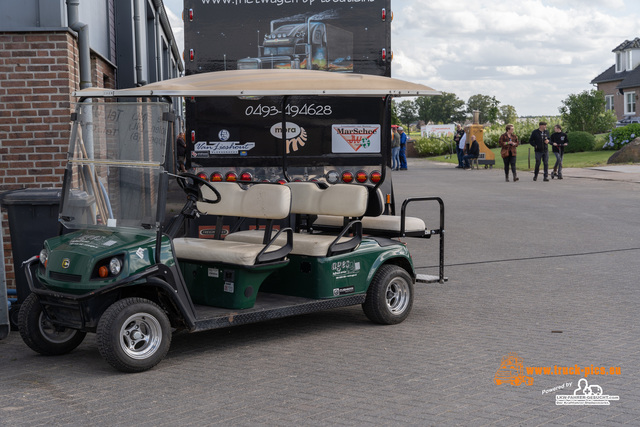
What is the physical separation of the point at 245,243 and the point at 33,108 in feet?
10.5

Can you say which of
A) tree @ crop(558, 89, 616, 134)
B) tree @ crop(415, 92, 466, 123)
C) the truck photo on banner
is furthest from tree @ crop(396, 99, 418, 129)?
the truck photo on banner

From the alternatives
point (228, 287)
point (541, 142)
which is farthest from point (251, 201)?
point (541, 142)

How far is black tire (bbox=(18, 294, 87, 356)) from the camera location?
6.05 meters

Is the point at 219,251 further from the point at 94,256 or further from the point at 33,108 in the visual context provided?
the point at 33,108

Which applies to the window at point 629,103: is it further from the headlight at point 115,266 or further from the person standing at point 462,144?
the headlight at point 115,266

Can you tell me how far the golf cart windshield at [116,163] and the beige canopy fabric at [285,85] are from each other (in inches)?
10.1

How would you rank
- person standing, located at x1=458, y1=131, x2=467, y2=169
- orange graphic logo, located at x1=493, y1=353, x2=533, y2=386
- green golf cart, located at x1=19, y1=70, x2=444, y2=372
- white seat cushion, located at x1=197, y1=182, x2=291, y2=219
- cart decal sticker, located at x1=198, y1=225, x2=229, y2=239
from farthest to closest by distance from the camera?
person standing, located at x1=458, y1=131, x2=467, y2=169 < cart decal sticker, located at x1=198, y1=225, x2=229, y2=239 < white seat cushion, located at x1=197, y1=182, x2=291, y2=219 < green golf cart, located at x1=19, y1=70, x2=444, y2=372 < orange graphic logo, located at x1=493, y1=353, x2=533, y2=386

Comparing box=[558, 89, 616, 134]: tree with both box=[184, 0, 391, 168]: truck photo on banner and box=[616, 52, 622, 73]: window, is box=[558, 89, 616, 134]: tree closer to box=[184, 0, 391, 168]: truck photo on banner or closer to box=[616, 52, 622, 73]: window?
box=[616, 52, 622, 73]: window

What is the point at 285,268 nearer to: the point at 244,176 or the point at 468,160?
the point at 244,176

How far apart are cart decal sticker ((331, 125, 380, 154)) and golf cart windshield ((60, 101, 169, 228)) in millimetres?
4184

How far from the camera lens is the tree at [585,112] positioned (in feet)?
141

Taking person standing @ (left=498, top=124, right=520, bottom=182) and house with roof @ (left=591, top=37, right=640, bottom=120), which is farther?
house with roof @ (left=591, top=37, right=640, bottom=120)

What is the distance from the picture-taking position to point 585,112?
43.2 m

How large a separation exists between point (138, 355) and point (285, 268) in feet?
5.39
